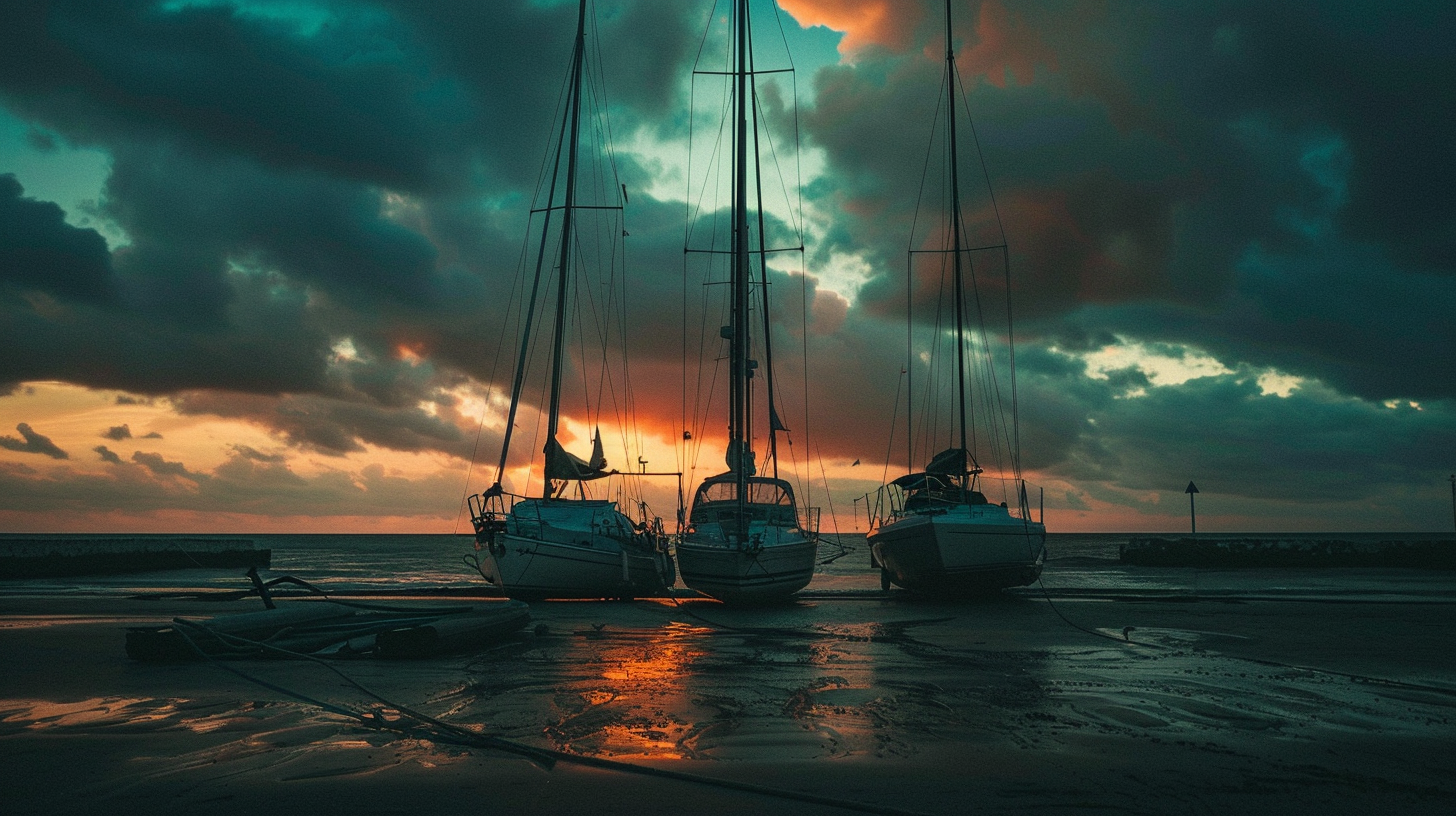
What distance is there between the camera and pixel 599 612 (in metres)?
22.5

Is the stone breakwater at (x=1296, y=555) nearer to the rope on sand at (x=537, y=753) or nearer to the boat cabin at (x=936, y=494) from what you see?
A: the boat cabin at (x=936, y=494)

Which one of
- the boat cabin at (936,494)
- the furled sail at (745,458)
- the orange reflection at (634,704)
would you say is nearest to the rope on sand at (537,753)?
the orange reflection at (634,704)

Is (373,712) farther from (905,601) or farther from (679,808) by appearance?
(905,601)

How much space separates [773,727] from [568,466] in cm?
2029

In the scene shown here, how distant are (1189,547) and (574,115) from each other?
171ft

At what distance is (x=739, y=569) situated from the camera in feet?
72.4

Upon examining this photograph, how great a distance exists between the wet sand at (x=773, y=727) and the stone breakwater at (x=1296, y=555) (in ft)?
148

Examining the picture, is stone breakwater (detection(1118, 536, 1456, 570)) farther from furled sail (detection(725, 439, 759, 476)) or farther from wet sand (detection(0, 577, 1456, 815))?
wet sand (detection(0, 577, 1456, 815))

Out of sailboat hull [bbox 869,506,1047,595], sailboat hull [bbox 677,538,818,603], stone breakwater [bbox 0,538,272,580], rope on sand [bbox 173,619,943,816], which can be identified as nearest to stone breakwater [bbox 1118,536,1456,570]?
sailboat hull [bbox 869,506,1047,595]

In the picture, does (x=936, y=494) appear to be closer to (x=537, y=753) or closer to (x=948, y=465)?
(x=948, y=465)

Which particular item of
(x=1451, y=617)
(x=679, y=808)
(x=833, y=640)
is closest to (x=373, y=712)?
(x=679, y=808)

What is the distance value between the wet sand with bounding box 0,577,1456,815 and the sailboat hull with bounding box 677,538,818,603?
241 inches

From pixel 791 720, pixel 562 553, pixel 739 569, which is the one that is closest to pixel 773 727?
pixel 791 720

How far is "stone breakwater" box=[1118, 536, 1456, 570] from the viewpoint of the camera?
2109 inches
